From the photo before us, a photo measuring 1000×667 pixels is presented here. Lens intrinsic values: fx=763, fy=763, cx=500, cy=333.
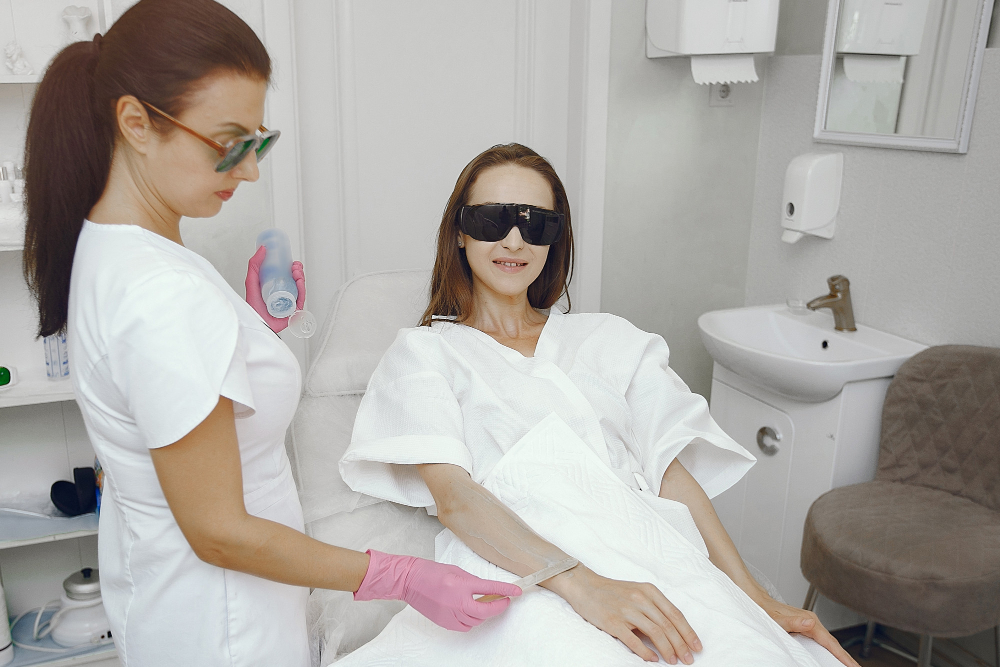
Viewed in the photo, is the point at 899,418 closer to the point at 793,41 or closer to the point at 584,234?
the point at 584,234

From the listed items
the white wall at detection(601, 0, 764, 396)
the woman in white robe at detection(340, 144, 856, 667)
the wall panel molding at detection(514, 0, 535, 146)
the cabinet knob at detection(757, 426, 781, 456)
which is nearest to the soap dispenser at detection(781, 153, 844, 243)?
the white wall at detection(601, 0, 764, 396)

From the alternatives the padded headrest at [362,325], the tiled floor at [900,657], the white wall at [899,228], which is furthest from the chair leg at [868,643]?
the padded headrest at [362,325]

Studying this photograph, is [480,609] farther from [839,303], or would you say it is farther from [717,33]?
[717,33]

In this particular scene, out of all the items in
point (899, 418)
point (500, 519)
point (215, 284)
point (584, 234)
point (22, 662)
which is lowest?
point (22, 662)

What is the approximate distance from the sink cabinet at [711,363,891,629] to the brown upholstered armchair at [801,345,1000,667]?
0.07 m

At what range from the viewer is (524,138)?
2.59 meters

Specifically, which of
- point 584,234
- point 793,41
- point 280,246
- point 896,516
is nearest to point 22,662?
point 280,246

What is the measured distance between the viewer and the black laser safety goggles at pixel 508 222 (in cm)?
153

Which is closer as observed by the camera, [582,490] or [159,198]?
[159,198]

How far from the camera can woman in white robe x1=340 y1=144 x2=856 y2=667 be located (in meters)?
1.07

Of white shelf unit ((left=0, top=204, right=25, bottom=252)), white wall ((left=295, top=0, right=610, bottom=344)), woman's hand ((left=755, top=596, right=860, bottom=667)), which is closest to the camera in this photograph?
woman's hand ((left=755, top=596, right=860, bottom=667))

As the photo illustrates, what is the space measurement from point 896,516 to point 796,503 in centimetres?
39

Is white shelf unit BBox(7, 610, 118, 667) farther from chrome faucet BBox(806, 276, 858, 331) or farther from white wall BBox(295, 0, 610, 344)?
chrome faucet BBox(806, 276, 858, 331)

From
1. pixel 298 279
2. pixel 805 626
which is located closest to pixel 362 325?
pixel 298 279
